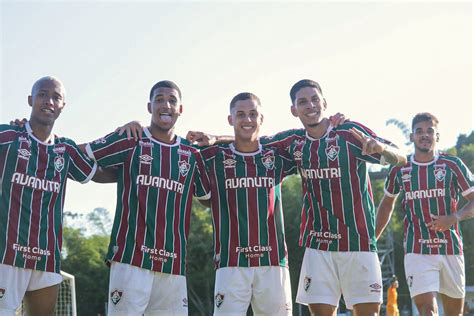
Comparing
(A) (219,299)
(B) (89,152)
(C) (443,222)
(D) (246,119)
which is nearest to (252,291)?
(A) (219,299)

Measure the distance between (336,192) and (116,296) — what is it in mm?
2675

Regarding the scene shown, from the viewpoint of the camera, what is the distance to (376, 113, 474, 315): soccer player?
916 centimetres

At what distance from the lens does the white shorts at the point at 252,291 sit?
23.2ft

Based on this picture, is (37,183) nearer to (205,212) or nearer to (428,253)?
(428,253)

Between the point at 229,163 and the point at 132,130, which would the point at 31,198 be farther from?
the point at 229,163

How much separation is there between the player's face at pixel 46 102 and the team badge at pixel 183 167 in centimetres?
142

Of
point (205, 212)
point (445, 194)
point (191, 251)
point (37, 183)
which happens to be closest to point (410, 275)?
point (445, 194)

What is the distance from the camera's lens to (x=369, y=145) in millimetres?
7129

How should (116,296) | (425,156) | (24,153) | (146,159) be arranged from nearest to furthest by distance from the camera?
(116,296)
(24,153)
(146,159)
(425,156)

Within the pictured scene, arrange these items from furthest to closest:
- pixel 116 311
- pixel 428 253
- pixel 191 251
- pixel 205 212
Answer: pixel 205 212, pixel 191 251, pixel 428 253, pixel 116 311

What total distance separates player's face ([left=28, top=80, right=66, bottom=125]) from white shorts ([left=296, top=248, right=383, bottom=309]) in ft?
10.6

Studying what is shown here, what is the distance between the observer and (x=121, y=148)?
7121mm

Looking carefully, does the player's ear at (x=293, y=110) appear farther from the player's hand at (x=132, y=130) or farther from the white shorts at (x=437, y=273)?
the white shorts at (x=437, y=273)

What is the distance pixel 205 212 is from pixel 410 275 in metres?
41.4
